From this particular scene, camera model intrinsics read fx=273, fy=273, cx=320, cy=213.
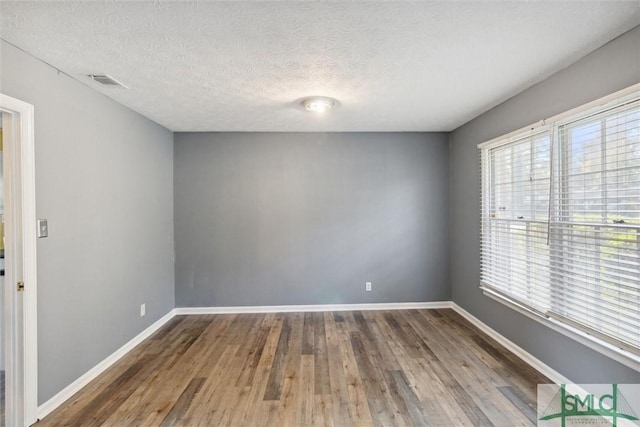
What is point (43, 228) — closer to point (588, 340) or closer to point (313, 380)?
point (313, 380)

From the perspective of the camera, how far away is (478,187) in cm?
326

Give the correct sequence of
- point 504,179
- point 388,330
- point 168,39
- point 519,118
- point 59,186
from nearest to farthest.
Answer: point 168,39 < point 59,186 < point 519,118 < point 504,179 < point 388,330

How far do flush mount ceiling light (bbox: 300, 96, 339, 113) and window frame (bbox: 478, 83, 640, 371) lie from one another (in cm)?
175

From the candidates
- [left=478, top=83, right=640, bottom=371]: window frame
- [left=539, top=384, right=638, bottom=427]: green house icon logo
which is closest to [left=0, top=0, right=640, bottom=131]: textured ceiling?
[left=478, top=83, right=640, bottom=371]: window frame

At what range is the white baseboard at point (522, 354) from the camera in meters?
2.16

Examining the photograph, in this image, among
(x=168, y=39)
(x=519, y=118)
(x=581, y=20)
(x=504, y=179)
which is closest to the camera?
(x=581, y=20)

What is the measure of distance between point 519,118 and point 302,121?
2232mm

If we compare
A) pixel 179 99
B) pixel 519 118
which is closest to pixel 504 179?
pixel 519 118

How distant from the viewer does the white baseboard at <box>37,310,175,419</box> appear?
1.94m

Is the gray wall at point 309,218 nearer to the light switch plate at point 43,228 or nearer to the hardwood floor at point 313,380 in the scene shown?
the hardwood floor at point 313,380

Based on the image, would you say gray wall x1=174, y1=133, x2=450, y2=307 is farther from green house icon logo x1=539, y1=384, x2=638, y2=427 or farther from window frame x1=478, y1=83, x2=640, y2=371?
green house icon logo x1=539, y1=384, x2=638, y2=427

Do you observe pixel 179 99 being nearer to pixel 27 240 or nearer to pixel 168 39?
pixel 168 39

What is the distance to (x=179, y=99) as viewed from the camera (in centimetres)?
263

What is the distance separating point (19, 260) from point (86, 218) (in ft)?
1.91
